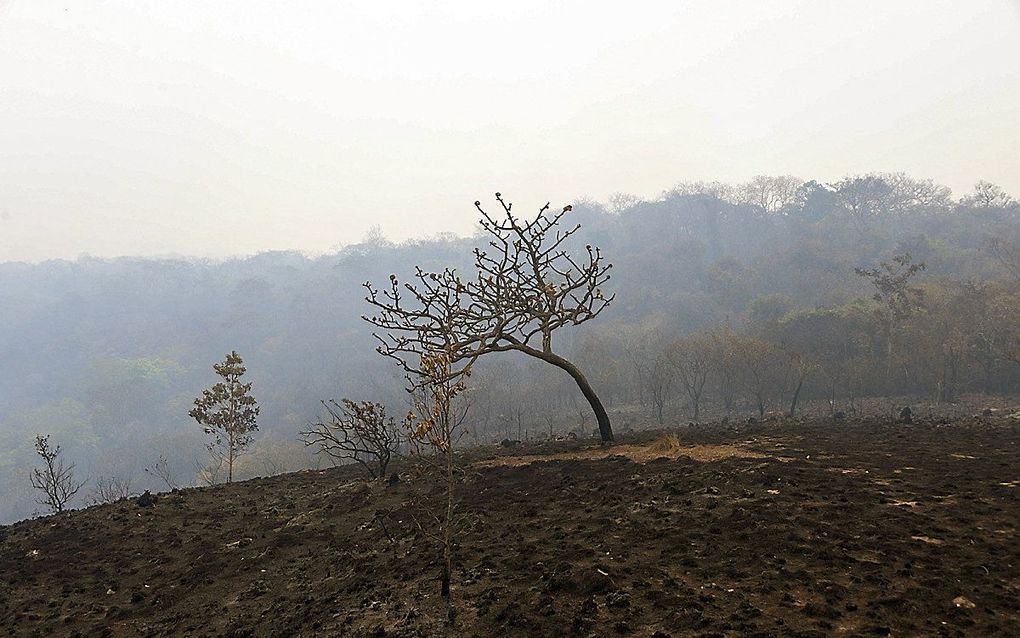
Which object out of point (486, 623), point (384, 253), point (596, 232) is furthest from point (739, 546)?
point (384, 253)

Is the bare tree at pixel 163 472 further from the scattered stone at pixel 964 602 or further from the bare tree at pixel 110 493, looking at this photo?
the scattered stone at pixel 964 602

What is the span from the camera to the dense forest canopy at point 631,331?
34.6 meters

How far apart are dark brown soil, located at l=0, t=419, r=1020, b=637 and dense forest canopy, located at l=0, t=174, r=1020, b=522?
57.5 feet

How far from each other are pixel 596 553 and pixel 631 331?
60.1 metres

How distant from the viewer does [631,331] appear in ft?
215

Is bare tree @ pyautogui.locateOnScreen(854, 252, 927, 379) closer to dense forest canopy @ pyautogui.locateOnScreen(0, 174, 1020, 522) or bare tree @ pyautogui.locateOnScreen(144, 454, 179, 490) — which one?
dense forest canopy @ pyautogui.locateOnScreen(0, 174, 1020, 522)

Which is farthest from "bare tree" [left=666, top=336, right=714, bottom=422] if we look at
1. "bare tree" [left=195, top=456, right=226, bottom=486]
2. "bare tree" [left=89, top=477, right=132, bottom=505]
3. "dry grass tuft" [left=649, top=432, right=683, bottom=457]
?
"bare tree" [left=89, top=477, right=132, bottom=505]

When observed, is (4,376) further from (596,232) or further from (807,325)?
(807,325)

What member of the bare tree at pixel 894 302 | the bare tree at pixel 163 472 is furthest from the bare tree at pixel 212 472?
the bare tree at pixel 894 302

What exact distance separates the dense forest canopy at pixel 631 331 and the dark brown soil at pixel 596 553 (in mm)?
17537

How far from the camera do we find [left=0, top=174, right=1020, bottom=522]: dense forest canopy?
34625 mm

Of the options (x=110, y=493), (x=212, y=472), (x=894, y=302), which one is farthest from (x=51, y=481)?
(x=894, y=302)

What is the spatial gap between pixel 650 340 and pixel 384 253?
93.7 meters

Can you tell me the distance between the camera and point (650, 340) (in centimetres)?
5906
